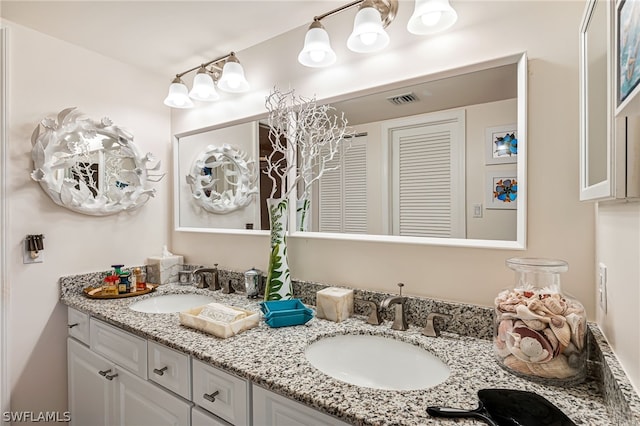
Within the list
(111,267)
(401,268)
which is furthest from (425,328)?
(111,267)

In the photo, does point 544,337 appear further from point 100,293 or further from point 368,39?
point 100,293

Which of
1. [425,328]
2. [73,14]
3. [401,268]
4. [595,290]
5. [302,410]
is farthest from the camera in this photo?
[73,14]

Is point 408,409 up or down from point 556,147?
down

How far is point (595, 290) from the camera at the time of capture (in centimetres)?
104

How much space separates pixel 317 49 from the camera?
141 centimetres

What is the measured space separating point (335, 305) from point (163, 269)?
4.32 ft

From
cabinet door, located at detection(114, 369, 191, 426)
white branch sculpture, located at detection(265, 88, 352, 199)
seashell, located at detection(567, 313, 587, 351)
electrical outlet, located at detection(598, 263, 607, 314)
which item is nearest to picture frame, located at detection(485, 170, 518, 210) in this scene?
electrical outlet, located at detection(598, 263, 607, 314)

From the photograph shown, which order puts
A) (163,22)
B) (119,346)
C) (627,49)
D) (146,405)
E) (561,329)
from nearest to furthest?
1. (627,49)
2. (561,329)
3. (146,405)
4. (119,346)
5. (163,22)

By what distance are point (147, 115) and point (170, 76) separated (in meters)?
0.33

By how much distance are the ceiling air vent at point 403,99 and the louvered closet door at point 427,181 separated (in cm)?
12

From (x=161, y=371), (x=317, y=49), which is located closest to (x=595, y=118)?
(x=317, y=49)

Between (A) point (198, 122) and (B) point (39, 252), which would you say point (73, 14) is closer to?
(A) point (198, 122)

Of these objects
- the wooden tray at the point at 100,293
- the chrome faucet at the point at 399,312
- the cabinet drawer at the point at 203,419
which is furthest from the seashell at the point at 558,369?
the wooden tray at the point at 100,293

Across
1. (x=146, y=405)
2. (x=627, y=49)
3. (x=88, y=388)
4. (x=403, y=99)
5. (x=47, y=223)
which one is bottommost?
(x=88, y=388)
